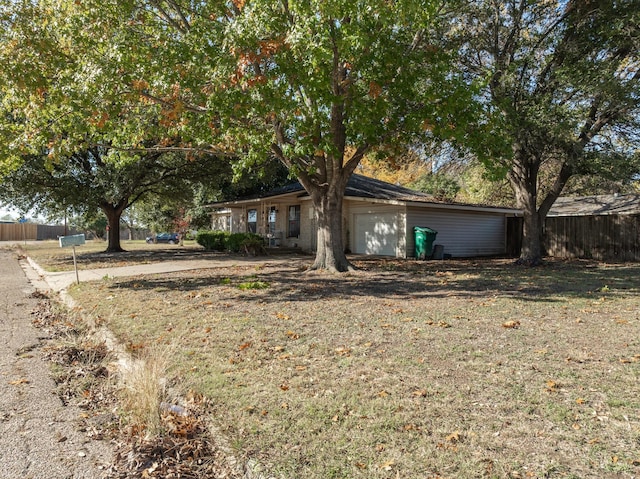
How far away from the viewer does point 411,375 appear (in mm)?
4281

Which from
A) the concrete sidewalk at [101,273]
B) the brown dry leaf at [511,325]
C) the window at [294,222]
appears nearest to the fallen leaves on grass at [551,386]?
the brown dry leaf at [511,325]

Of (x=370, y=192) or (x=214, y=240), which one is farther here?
(x=214, y=240)

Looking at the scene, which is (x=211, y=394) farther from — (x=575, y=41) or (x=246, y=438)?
(x=575, y=41)

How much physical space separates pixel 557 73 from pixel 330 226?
780cm

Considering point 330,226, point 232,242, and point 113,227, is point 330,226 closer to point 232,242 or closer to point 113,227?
Result: point 232,242

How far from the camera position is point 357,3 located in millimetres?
8391

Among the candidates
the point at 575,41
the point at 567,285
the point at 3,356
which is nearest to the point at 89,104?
the point at 3,356

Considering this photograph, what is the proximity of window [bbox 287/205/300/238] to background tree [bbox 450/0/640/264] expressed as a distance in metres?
11.4

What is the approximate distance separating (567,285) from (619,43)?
7.78 m

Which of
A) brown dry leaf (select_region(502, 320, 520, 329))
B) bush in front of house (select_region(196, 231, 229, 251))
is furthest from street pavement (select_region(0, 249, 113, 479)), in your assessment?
bush in front of house (select_region(196, 231, 229, 251))

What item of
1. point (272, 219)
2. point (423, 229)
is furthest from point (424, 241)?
point (272, 219)

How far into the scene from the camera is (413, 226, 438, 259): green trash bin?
17906mm

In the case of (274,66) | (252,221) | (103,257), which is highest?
(274,66)

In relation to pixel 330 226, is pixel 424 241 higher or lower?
lower
